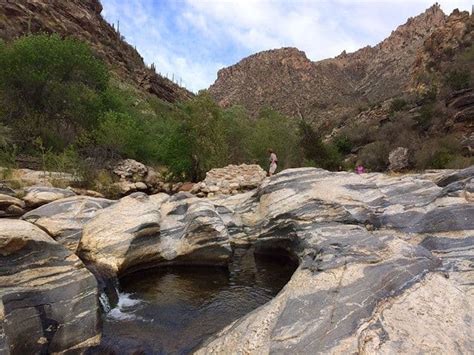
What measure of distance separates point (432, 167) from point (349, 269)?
15.2 meters

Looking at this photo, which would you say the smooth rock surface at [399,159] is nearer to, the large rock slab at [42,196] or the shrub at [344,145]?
the shrub at [344,145]

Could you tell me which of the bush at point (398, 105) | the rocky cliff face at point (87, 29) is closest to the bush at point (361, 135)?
the bush at point (398, 105)

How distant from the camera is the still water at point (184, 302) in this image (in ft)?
20.0

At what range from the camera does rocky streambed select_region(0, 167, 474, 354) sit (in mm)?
4418

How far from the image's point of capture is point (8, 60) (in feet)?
71.4

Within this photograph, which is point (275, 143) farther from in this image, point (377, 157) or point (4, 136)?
point (4, 136)

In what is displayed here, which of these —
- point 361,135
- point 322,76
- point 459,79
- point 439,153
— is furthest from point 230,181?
point 322,76

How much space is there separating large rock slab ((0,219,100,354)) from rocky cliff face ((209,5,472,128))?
5607cm

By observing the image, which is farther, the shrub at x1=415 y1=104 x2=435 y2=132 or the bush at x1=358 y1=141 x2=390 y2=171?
the shrub at x1=415 y1=104 x2=435 y2=132

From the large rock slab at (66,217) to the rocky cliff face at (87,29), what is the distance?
1370 inches

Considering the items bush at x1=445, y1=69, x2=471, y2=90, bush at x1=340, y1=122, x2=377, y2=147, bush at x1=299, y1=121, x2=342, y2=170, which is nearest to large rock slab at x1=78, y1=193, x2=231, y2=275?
bush at x1=299, y1=121, x2=342, y2=170

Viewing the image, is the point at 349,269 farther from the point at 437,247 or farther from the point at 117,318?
the point at 117,318

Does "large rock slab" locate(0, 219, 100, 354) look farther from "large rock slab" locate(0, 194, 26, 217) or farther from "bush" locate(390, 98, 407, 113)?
"bush" locate(390, 98, 407, 113)

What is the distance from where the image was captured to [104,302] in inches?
280
